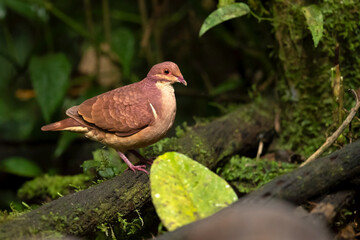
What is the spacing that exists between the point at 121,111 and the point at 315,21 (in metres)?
1.63

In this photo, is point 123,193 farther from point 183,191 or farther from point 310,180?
point 310,180

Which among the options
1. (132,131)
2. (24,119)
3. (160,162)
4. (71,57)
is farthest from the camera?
(71,57)

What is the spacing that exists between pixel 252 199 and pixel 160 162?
55 cm

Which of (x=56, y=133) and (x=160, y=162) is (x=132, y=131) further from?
(x=56, y=133)

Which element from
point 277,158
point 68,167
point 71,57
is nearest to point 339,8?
point 277,158

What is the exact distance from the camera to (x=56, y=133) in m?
6.23

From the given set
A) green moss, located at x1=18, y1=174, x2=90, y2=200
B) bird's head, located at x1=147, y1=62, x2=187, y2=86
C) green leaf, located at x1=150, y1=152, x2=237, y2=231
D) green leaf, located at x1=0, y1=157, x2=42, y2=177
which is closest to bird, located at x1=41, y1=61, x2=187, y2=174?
bird's head, located at x1=147, y1=62, x2=187, y2=86

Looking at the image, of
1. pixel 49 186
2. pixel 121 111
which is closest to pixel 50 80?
pixel 49 186

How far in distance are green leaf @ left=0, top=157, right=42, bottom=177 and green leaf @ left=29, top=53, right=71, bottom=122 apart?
58 cm

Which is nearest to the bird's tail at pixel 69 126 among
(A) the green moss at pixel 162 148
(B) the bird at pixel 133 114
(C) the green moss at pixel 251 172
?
(B) the bird at pixel 133 114

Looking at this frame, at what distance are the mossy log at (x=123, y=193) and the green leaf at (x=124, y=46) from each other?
1440 mm

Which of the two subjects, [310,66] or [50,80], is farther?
[50,80]

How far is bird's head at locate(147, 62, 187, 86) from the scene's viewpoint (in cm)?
340

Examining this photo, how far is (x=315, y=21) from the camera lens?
3.55m
